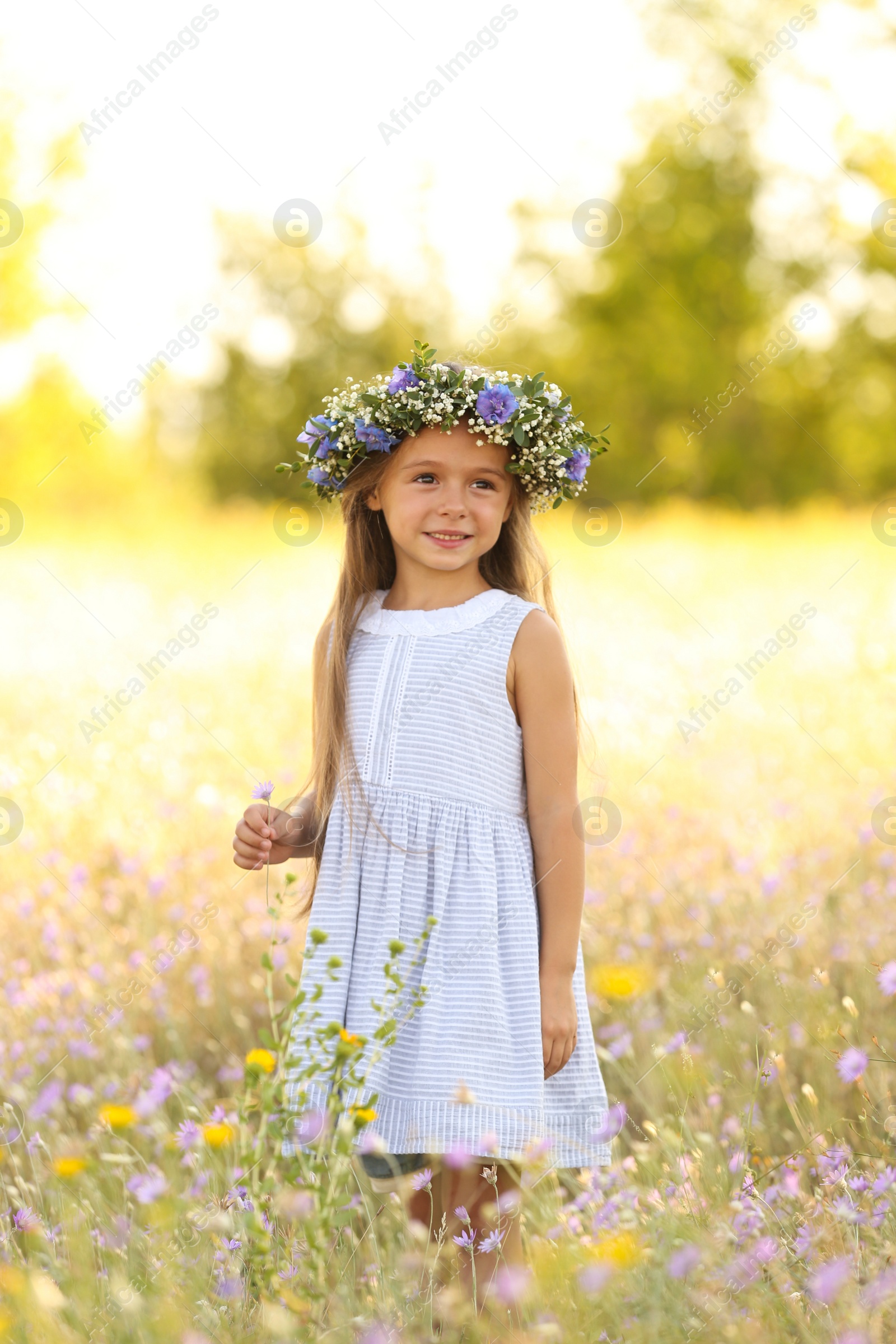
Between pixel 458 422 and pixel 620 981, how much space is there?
1.83 metres

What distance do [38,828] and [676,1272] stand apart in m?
4.23

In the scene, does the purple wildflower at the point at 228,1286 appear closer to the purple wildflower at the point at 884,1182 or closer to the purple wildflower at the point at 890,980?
the purple wildflower at the point at 884,1182

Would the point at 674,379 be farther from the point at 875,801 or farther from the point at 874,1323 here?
the point at 874,1323

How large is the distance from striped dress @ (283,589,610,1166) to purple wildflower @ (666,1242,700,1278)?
50 cm

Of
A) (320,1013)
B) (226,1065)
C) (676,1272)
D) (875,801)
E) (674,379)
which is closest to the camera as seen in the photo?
(676,1272)

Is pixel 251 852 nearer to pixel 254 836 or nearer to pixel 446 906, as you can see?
pixel 254 836

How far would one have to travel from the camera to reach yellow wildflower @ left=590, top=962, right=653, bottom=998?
11.6 feet

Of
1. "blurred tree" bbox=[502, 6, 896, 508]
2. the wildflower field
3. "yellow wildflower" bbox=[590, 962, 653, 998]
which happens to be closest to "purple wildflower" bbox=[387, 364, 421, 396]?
→ the wildflower field

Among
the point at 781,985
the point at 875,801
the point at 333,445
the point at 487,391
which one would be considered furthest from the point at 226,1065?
the point at 875,801

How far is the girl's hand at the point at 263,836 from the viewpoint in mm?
2551

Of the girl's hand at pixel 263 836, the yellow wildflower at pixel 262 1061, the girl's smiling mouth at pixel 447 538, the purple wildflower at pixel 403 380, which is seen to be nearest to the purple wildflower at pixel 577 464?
the girl's smiling mouth at pixel 447 538

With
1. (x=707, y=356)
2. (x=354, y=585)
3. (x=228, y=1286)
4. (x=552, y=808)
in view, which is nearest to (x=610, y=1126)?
(x=552, y=808)

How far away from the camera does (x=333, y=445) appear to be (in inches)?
107

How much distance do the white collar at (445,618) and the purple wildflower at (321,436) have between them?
396mm
